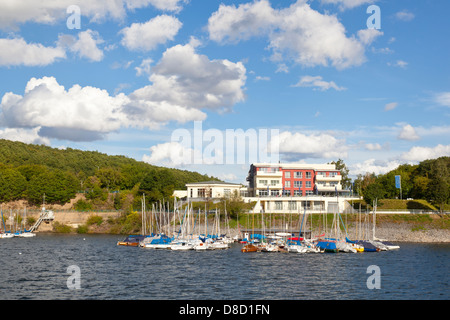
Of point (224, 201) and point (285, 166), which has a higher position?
point (285, 166)

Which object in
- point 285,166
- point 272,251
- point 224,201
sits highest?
point 285,166

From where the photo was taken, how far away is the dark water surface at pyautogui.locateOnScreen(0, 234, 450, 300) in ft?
151

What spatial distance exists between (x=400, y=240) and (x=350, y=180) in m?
69.4

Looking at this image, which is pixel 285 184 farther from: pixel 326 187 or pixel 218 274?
pixel 218 274

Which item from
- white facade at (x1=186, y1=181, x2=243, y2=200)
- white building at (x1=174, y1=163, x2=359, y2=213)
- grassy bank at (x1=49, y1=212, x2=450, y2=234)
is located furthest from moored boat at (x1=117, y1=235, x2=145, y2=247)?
white facade at (x1=186, y1=181, x2=243, y2=200)

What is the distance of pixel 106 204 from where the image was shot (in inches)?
6191

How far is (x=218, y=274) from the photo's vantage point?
58.2m

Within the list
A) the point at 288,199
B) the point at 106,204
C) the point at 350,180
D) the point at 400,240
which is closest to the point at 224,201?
the point at 288,199

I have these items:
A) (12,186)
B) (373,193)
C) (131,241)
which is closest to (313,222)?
(373,193)

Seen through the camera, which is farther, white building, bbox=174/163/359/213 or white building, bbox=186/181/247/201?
white building, bbox=174/163/359/213

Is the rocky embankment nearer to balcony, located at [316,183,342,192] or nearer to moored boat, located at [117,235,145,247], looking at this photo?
balcony, located at [316,183,342,192]
